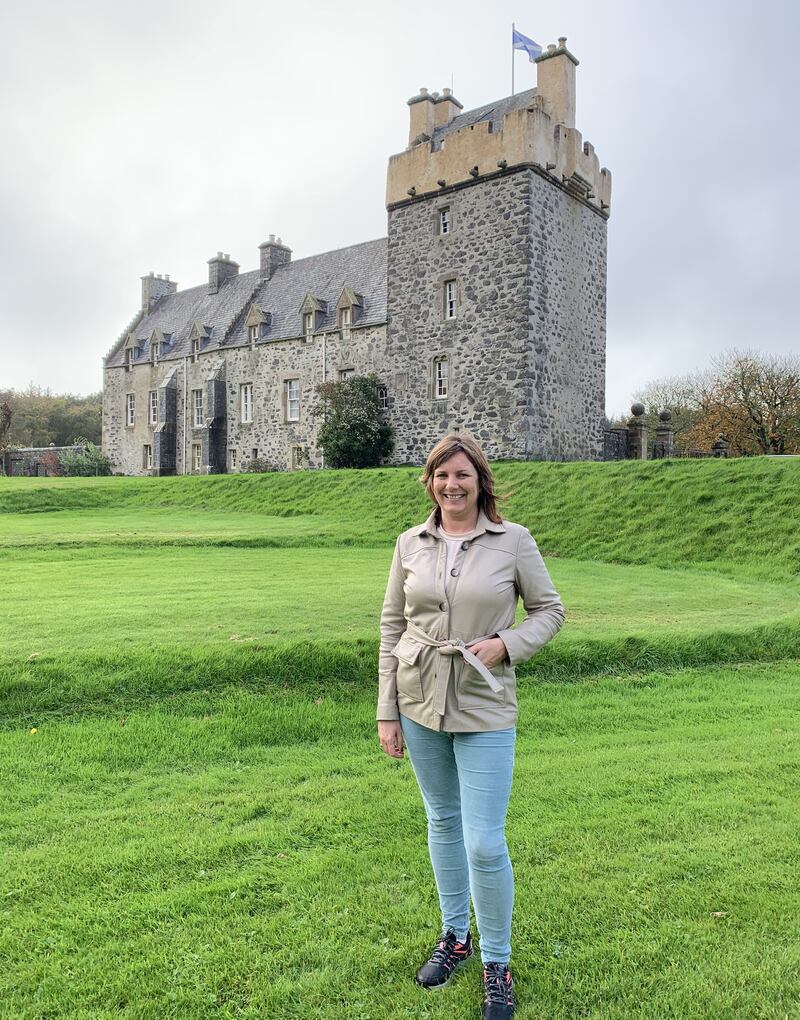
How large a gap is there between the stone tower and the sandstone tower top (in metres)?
0.05

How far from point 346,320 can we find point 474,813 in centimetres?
3441

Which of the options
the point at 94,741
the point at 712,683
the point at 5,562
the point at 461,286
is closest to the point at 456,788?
the point at 94,741

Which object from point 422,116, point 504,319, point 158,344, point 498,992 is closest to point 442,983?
point 498,992

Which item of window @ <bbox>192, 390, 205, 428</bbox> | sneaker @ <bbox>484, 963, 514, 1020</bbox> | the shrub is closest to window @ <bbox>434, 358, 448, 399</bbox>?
window @ <bbox>192, 390, 205, 428</bbox>

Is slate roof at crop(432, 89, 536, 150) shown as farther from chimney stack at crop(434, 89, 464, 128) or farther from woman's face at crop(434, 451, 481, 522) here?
woman's face at crop(434, 451, 481, 522)

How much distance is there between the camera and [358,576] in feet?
44.0

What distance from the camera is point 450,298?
30.3 metres

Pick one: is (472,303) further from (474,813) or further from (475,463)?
(474,813)

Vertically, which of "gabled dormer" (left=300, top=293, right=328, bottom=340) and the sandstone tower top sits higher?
the sandstone tower top

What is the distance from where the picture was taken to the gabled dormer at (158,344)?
4631cm

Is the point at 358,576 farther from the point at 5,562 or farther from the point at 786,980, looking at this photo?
the point at 786,980

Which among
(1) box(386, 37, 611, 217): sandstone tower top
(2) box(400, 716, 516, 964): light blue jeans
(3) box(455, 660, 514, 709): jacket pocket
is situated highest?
(1) box(386, 37, 611, 217): sandstone tower top

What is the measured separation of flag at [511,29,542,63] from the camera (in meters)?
29.2

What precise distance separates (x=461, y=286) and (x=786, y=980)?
2853 cm
